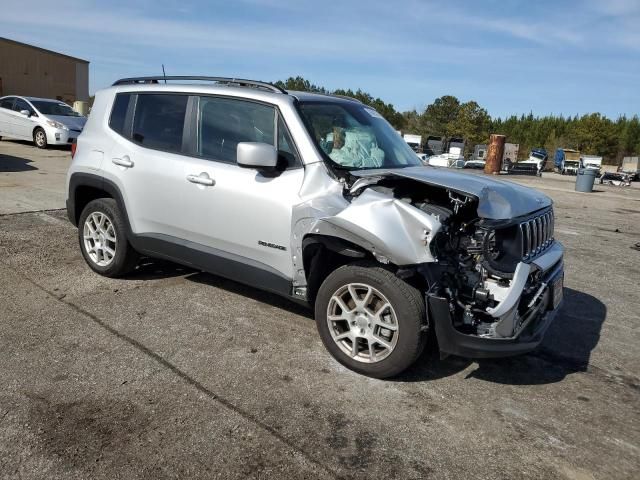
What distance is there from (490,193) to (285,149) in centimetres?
148

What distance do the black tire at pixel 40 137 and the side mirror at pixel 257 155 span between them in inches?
610

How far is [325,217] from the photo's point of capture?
353cm

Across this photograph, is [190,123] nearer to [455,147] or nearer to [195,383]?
[195,383]

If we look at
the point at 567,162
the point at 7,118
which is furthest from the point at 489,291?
the point at 567,162

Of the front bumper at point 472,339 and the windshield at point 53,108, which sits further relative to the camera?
the windshield at point 53,108

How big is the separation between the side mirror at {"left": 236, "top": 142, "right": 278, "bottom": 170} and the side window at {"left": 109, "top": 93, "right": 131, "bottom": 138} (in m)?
1.74

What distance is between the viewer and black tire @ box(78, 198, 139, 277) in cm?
488

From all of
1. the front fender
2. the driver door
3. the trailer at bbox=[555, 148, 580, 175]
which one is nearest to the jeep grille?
the front fender

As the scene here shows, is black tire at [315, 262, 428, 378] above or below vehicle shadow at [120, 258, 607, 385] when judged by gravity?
above

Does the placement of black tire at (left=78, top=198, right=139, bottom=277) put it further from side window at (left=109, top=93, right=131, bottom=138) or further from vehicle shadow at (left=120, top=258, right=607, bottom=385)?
side window at (left=109, top=93, right=131, bottom=138)

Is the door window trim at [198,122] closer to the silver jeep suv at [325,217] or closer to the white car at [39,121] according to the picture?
the silver jeep suv at [325,217]

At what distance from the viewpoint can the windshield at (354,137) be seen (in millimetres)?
4008

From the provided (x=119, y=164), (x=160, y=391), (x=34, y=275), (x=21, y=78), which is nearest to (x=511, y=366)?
(x=160, y=391)

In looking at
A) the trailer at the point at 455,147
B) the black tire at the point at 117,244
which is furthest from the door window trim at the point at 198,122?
the trailer at the point at 455,147
